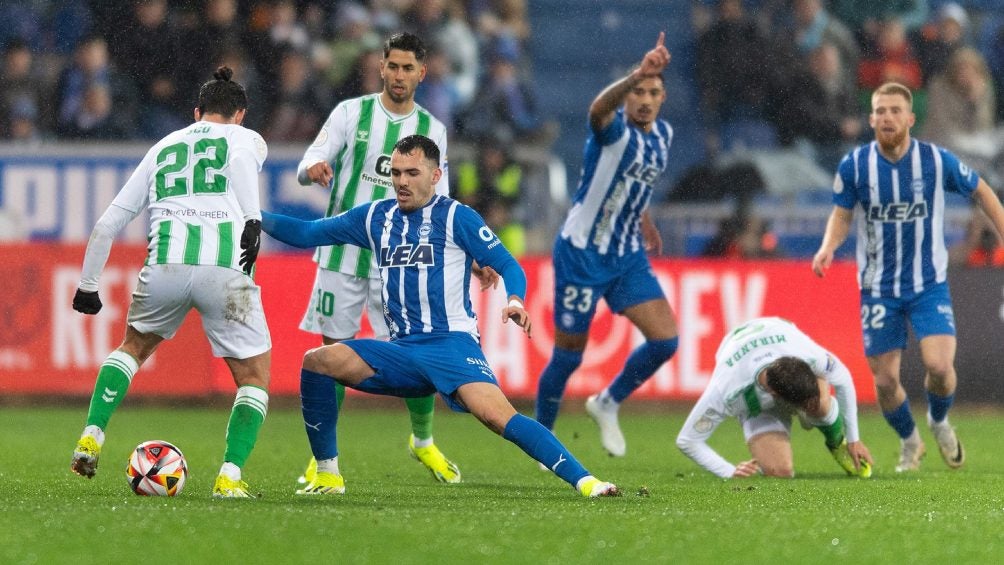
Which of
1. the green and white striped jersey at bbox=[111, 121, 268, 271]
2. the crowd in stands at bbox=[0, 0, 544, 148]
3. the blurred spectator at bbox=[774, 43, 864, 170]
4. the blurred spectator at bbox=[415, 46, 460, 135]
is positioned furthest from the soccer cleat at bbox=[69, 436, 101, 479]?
the blurred spectator at bbox=[774, 43, 864, 170]

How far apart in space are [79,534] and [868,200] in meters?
5.29

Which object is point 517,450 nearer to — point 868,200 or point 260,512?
point 868,200

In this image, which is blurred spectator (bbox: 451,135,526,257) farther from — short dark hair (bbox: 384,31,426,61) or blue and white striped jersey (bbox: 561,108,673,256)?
short dark hair (bbox: 384,31,426,61)

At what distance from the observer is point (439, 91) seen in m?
15.9

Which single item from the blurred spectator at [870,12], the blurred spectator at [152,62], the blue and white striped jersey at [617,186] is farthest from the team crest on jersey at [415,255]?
the blurred spectator at [870,12]

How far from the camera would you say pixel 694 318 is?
1345 centimetres

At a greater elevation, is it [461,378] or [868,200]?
[868,200]

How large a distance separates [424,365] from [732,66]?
1056 centimetres

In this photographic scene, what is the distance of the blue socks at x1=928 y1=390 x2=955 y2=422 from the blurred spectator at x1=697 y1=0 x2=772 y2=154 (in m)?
7.72

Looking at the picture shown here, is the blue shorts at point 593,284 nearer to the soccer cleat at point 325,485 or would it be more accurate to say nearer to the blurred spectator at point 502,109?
the soccer cleat at point 325,485

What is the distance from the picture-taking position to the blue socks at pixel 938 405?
9008 millimetres

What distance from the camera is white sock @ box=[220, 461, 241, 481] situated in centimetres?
672

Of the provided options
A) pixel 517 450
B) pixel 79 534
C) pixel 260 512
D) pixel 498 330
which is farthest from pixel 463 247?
pixel 498 330

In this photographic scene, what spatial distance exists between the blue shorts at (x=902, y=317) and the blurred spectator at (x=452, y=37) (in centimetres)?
776
